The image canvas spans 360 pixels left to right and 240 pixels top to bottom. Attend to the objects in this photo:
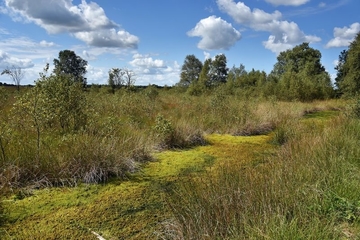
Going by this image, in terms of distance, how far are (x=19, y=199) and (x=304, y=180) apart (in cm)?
336

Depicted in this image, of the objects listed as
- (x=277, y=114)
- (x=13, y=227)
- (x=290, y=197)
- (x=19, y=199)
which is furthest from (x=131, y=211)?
(x=277, y=114)

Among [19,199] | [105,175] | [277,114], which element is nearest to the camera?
[19,199]

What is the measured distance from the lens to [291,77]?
21469 mm

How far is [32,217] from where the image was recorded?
319cm

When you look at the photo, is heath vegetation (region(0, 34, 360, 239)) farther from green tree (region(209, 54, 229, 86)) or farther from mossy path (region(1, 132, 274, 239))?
green tree (region(209, 54, 229, 86))

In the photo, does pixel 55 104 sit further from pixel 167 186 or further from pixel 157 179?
pixel 167 186

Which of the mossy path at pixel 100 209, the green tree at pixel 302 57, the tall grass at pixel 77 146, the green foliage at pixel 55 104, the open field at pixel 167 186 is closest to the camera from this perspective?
the open field at pixel 167 186

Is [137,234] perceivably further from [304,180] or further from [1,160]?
[1,160]

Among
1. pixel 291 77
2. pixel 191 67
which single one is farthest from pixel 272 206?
pixel 191 67

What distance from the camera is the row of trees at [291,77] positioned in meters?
20.5

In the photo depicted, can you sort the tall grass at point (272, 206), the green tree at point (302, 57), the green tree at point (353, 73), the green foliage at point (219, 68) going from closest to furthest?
the tall grass at point (272, 206), the green tree at point (353, 73), the green tree at point (302, 57), the green foliage at point (219, 68)

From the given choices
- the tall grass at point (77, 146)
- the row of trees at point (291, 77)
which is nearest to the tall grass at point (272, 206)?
the tall grass at point (77, 146)

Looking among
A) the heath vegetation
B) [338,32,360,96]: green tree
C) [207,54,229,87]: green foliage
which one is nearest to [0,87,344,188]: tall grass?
the heath vegetation

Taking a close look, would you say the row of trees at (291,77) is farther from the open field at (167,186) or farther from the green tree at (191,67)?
the open field at (167,186)
